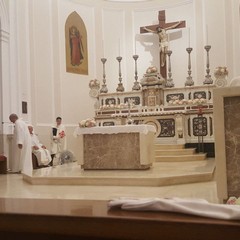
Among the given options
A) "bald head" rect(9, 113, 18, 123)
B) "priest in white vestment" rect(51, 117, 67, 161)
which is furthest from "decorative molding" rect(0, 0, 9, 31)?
"priest in white vestment" rect(51, 117, 67, 161)

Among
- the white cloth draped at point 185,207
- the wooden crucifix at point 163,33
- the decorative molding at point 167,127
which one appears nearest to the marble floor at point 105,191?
the white cloth draped at point 185,207

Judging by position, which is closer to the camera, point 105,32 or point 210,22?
point 210,22

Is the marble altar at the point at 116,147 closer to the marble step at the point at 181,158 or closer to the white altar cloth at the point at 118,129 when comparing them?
the white altar cloth at the point at 118,129

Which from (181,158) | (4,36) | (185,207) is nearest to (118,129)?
(181,158)

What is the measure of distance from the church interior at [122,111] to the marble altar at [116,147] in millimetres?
21

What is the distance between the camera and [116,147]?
25.7 feet

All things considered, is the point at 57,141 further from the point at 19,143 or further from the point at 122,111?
the point at 19,143

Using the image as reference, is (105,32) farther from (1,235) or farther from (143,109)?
(1,235)

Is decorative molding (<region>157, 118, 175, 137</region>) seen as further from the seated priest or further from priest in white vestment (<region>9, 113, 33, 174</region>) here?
priest in white vestment (<region>9, 113, 33, 174</region>)

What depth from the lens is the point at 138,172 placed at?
24.0 feet

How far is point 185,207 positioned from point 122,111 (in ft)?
34.7

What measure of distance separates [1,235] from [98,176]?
Result: 16.8 ft

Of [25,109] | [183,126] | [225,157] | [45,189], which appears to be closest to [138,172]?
[45,189]

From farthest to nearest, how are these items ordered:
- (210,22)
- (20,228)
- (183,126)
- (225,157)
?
1. (210,22)
2. (183,126)
3. (225,157)
4. (20,228)
